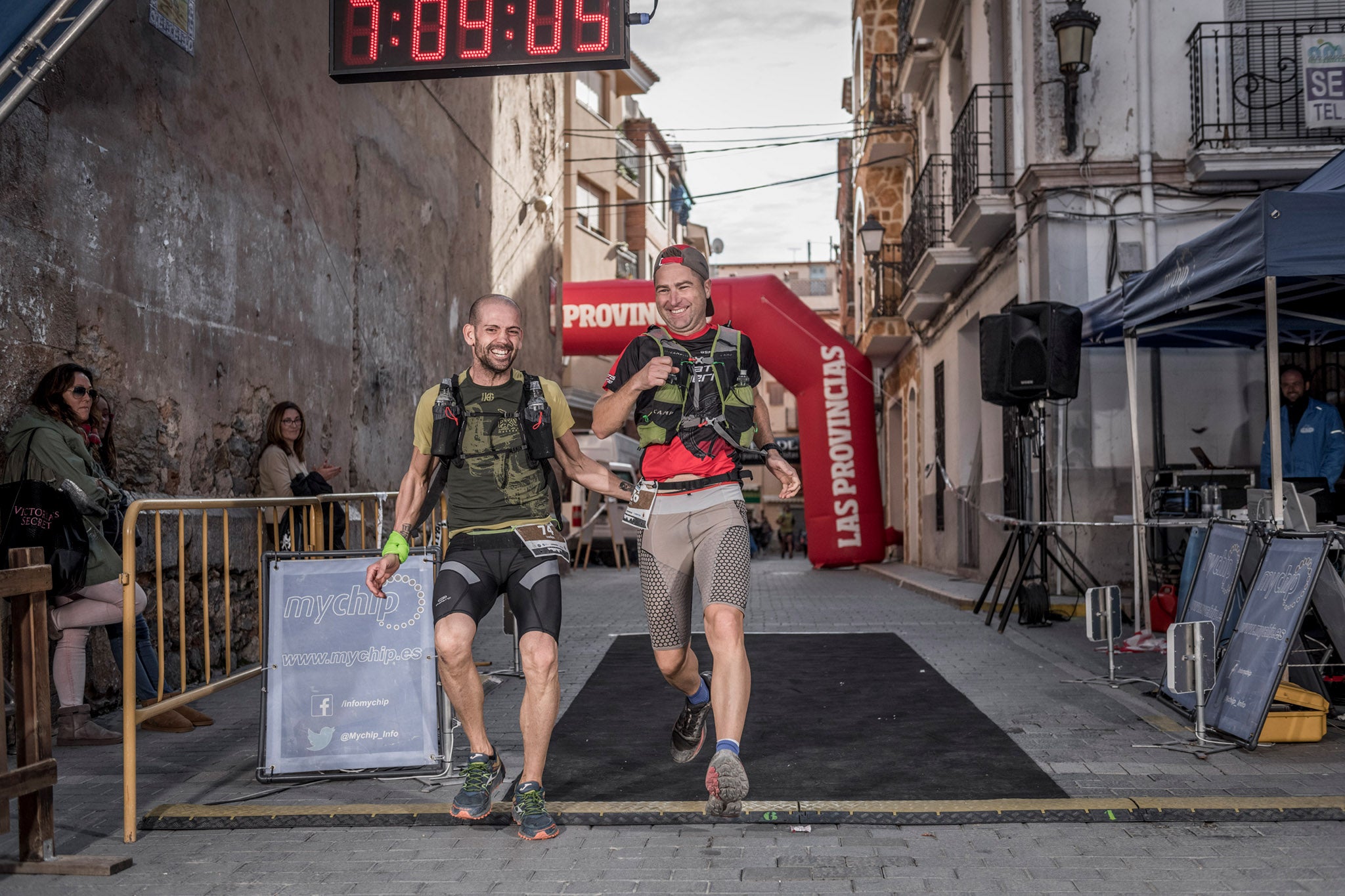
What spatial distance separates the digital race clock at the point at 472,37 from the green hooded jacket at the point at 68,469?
3.29 metres

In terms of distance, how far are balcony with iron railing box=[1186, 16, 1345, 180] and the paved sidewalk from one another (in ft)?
26.9

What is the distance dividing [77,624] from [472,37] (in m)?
4.27

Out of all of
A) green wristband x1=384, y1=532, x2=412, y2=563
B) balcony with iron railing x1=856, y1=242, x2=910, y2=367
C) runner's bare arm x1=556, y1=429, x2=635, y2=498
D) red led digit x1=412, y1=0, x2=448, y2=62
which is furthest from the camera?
balcony with iron railing x1=856, y1=242, x2=910, y2=367

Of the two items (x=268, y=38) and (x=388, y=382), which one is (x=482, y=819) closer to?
Result: (x=268, y=38)

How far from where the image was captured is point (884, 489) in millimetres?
30859

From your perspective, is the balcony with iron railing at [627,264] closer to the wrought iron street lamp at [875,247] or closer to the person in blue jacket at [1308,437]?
the wrought iron street lamp at [875,247]

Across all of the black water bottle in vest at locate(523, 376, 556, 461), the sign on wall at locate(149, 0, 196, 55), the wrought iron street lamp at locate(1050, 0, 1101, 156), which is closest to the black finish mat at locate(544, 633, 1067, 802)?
the black water bottle in vest at locate(523, 376, 556, 461)

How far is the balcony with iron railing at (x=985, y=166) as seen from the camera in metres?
14.1

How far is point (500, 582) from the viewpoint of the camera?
15.1 ft

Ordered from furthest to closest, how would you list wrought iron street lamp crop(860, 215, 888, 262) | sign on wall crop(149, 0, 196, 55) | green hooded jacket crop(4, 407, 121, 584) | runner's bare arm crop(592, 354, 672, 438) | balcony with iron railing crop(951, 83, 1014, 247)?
wrought iron street lamp crop(860, 215, 888, 262) → balcony with iron railing crop(951, 83, 1014, 247) → sign on wall crop(149, 0, 196, 55) → green hooded jacket crop(4, 407, 121, 584) → runner's bare arm crop(592, 354, 672, 438)

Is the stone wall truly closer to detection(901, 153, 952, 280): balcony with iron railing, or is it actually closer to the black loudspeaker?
the black loudspeaker

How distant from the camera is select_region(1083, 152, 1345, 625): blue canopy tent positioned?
6395 mm

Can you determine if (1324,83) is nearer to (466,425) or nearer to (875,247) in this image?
(875,247)

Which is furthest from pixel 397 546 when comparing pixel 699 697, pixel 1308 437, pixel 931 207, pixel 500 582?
pixel 931 207
